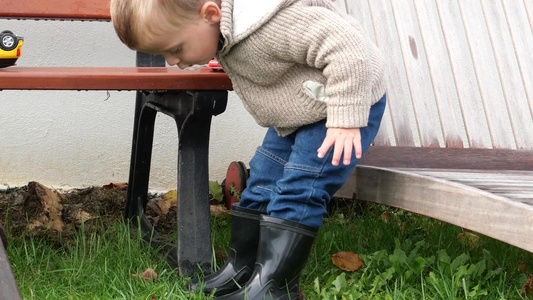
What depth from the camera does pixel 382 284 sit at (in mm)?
1966

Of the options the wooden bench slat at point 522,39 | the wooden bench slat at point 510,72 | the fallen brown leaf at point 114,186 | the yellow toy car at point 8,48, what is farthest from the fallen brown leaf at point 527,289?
the fallen brown leaf at point 114,186

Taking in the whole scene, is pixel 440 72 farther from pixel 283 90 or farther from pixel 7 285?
pixel 7 285

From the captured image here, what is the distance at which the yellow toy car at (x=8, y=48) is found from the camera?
2010 millimetres

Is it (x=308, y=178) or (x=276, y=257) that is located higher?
(x=308, y=178)

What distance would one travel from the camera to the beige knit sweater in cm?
166

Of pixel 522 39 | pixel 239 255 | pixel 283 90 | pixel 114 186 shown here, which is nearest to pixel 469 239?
pixel 522 39

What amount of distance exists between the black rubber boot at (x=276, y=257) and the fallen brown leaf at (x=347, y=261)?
1.11ft

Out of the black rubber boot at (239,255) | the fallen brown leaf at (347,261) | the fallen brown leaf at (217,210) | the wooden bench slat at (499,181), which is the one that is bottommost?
the fallen brown leaf at (217,210)

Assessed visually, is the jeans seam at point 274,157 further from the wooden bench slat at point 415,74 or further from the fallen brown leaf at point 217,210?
the fallen brown leaf at point 217,210

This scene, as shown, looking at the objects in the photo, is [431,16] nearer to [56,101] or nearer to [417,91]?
[417,91]

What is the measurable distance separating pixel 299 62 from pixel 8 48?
2.81 feet

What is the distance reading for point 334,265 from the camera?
85.7 inches

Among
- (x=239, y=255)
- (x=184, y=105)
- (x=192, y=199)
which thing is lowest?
(x=239, y=255)

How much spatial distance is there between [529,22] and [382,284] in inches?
54.2
